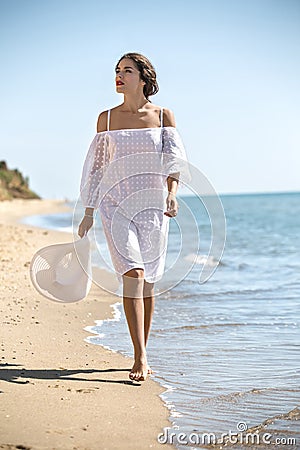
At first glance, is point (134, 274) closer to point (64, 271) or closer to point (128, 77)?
point (64, 271)

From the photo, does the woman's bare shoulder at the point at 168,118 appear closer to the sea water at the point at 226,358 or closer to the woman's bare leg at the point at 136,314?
the sea water at the point at 226,358

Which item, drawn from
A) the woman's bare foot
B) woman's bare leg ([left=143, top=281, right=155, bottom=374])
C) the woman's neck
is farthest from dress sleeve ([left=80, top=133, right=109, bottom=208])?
the woman's bare foot

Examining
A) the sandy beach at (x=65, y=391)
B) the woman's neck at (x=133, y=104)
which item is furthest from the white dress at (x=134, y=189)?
the sandy beach at (x=65, y=391)

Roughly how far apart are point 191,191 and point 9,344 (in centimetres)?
150

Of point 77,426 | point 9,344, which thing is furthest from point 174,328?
point 77,426

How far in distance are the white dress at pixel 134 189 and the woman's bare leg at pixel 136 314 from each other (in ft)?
0.21

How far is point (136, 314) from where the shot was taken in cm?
393

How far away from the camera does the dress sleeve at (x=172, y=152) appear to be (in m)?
4.07

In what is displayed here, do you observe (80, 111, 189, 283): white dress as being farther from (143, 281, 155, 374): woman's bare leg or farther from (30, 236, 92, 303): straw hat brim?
(30, 236, 92, 303): straw hat brim

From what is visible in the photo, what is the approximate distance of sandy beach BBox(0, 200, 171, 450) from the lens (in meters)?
2.93

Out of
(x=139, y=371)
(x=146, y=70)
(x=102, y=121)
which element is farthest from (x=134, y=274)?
(x=146, y=70)

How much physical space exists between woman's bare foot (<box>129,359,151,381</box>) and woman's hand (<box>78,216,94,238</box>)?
793 mm

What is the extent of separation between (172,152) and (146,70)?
0.49 m

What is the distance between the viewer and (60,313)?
19.5ft
